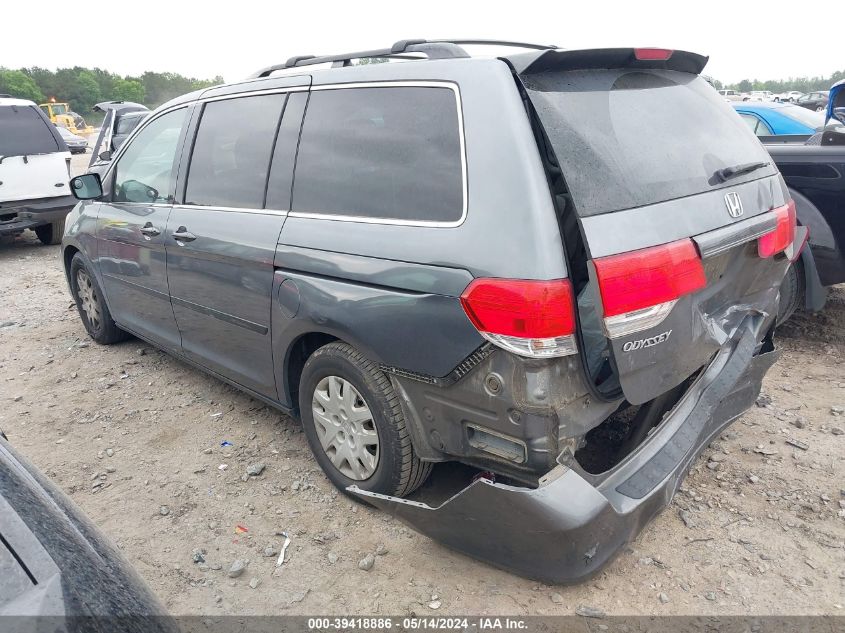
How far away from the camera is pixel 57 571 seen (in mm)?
1217

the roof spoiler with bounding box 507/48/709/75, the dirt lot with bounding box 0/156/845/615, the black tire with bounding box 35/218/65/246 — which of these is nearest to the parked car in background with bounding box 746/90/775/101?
the dirt lot with bounding box 0/156/845/615

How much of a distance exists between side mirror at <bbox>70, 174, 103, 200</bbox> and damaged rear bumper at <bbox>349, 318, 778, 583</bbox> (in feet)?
9.97

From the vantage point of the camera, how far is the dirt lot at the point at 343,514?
2.35m

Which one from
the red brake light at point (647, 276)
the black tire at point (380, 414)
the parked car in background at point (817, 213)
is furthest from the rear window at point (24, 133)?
the red brake light at point (647, 276)

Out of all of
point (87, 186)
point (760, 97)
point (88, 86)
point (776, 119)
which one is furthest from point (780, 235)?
point (88, 86)

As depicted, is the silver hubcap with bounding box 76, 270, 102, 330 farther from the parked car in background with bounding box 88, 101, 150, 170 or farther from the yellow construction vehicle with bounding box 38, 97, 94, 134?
the yellow construction vehicle with bounding box 38, 97, 94, 134

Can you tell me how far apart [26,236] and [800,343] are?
35.7 ft

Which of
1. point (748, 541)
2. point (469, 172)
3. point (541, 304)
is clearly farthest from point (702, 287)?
point (748, 541)

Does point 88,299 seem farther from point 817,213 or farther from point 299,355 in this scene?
point 817,213

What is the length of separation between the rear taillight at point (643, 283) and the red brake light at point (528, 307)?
12 centimetres

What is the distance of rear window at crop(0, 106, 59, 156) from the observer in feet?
26.9

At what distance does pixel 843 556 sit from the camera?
2467mm

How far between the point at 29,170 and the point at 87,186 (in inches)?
199

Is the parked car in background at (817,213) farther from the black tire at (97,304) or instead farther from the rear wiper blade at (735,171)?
the black tire at (97,304)
